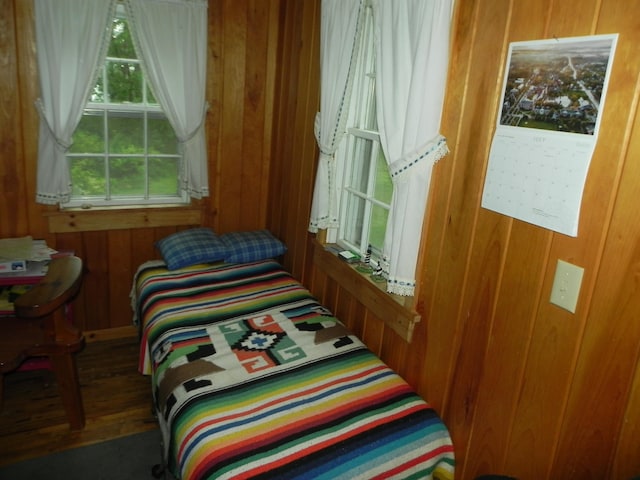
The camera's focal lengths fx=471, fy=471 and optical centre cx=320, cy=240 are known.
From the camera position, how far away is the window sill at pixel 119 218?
2820 millimetres

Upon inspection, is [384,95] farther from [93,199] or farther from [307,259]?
[93,199]

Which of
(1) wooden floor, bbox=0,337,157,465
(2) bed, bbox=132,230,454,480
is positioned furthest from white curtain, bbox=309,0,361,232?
(1) wooden floor, bbox=0,337,157,465

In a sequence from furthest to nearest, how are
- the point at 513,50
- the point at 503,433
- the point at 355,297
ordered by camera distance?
1. the point at 355,297
2. the point at 503,433
3. the point at 513,50

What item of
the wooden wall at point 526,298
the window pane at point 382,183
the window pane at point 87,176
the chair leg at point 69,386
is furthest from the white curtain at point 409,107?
the window pane at point 87,176

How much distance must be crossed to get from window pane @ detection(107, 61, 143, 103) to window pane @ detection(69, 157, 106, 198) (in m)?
0.40

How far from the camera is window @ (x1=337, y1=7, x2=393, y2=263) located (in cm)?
217

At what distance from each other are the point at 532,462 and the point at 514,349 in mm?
332

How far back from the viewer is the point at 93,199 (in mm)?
2953

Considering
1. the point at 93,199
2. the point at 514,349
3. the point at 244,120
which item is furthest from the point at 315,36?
the point at 514,349

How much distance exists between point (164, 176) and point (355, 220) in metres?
1.43

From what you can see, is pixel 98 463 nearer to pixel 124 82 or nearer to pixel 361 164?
pixel 361 164

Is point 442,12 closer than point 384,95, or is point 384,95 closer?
point 442,12

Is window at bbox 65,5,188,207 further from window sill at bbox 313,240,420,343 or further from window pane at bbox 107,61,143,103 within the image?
window sill at bbox 313,240,420,343

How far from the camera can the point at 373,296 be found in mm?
2047
